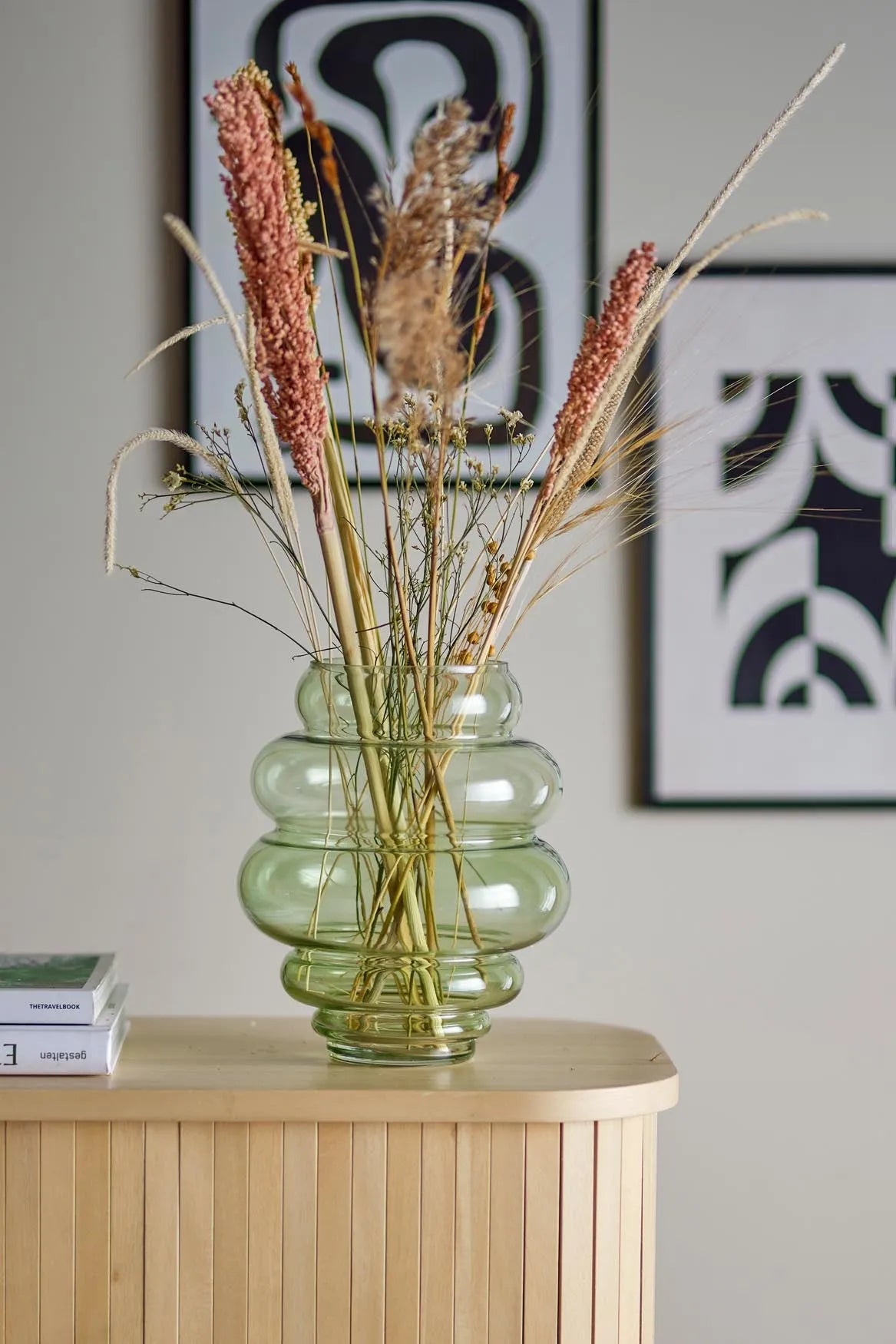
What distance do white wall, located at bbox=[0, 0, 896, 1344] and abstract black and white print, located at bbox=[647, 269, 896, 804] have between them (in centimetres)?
6

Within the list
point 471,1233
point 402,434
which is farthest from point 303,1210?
point 402,434

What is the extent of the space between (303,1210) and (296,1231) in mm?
18

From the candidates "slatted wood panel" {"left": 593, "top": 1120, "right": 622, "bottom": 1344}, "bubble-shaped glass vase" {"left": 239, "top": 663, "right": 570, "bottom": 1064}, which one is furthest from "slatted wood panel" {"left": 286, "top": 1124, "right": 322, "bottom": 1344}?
"slatted wood panel" {"left": 593, "top": 1120, "right": 622, "bottom": 1344}

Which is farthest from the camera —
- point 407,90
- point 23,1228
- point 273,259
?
point 407,90

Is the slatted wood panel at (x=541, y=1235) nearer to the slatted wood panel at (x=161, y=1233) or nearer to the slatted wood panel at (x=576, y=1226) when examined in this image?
the slatted wood panel at (x=576, y=1226)

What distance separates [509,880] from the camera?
1.08 meters

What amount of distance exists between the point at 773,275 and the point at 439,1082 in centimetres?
118

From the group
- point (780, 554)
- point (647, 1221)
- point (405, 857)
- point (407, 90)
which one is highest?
point (407, 90)

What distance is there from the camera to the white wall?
1729 mm

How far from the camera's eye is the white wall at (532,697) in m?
1.73

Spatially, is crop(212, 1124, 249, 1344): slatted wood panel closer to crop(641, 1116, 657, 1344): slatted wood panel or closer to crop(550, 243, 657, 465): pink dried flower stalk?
crop(641, 1116, 657, 1344): slatted wood panel

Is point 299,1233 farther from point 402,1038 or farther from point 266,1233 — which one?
point 402,1038

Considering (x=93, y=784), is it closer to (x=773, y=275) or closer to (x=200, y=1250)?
(x=200, y=1250)

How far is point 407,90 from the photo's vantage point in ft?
5.63
